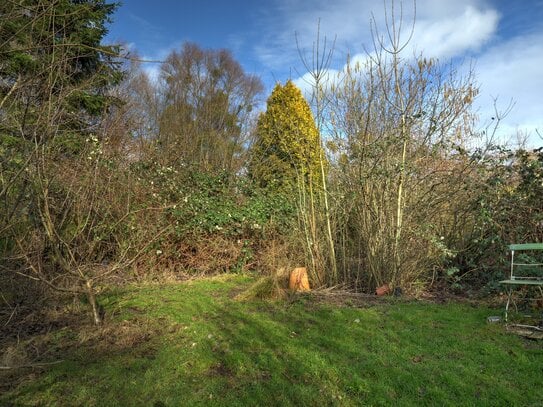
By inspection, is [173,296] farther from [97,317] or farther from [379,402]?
[379,402]

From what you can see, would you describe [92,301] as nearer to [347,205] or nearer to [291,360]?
[291,360]

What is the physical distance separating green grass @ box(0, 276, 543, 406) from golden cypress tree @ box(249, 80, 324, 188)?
2.97 metres

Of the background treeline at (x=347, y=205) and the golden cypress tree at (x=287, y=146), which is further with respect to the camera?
the golden cypress tree at (x=287, y=146)

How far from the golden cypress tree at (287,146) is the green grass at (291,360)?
297 cm

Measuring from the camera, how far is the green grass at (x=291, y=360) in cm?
322

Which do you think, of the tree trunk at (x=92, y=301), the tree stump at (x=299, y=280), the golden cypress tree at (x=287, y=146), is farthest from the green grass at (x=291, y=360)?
the golden cypress tree at (x=287, y=146)

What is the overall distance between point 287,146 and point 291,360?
481 centimetres

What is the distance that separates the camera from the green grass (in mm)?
3225

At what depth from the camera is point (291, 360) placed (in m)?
3.88

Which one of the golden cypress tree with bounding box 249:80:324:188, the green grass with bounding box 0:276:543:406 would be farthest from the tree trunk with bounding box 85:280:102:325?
the golden cypress tree with bounding box 249:80:324:188

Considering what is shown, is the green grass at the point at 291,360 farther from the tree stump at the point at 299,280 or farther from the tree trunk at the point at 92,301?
the tree stump at the point at 299,280

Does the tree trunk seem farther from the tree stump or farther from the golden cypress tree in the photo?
the golden cypress tree

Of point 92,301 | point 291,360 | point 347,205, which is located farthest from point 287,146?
point 291,360

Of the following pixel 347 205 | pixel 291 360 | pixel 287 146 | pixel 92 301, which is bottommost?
pixel 291 360
